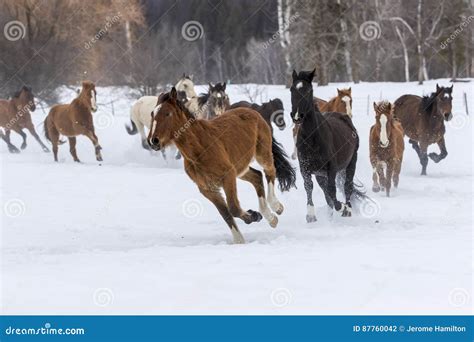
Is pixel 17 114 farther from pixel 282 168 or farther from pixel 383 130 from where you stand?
pixel 282 168

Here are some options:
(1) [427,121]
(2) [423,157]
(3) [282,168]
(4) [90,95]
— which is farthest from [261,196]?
(4) [90,95]

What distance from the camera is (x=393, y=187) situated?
42.2ft

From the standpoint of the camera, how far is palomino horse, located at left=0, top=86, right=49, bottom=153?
18438 mm

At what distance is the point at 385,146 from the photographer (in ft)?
39.0

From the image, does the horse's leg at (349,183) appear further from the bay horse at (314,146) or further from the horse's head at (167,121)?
the horse's head at (167,121)

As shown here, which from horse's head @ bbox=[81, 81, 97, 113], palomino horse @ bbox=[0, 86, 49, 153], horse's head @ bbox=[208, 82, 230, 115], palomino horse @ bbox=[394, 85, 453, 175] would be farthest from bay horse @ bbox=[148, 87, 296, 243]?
palomino horse @ bbox=[0, 86, 49, 153]

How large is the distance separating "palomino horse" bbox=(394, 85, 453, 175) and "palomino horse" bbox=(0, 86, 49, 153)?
9.25 m

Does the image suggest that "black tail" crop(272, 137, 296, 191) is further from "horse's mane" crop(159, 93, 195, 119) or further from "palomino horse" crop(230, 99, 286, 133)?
"palomino horse" crop(230, 99, 286, 133)

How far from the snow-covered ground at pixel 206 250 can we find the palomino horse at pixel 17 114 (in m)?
3.46

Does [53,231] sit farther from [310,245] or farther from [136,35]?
[136,35]

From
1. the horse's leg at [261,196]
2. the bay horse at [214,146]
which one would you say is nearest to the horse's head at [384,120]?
the horse's leg at [261,196]

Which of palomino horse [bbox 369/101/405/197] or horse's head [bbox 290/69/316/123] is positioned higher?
horse's head [bbox 290/69/316/123]

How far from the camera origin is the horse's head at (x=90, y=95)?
16.1m

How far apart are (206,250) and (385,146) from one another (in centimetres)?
581
